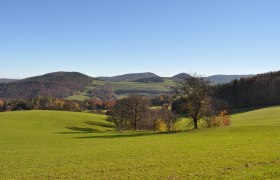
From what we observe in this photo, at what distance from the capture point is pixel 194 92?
63.6m

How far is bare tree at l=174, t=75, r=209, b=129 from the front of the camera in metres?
63.1

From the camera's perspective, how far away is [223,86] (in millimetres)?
158625

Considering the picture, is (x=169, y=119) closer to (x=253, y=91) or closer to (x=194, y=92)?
(x=194, y=92)

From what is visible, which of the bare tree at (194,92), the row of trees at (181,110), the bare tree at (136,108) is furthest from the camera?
the bare tree at (136,108)

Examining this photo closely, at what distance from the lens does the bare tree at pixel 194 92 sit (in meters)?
63.1

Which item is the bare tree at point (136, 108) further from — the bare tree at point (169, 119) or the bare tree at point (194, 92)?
the bare tree at point (194, 92)

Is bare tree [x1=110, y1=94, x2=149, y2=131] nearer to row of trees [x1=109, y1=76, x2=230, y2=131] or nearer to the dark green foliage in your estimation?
row of trees [x1=109, y1=76, x2=230, y2=131]

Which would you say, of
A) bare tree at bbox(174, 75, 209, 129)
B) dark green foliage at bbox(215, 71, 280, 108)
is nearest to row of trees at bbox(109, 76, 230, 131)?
bare tree at bbox(174, 75, 209, 129)

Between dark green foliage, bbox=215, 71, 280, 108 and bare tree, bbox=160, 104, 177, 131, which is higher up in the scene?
dark green foliage, bbox=215, 71, 280, 108

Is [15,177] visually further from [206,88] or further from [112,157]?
[206,88]

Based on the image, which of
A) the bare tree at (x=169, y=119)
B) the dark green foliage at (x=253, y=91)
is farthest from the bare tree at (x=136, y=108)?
the dark green foliage at (x=253, y=91)

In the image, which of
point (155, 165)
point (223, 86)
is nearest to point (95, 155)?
point (155, 165)

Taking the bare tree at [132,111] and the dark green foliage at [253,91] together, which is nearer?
the bare tree at [132,111]

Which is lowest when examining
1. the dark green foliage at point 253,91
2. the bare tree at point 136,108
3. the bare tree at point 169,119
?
the bare tree at point 169,119
